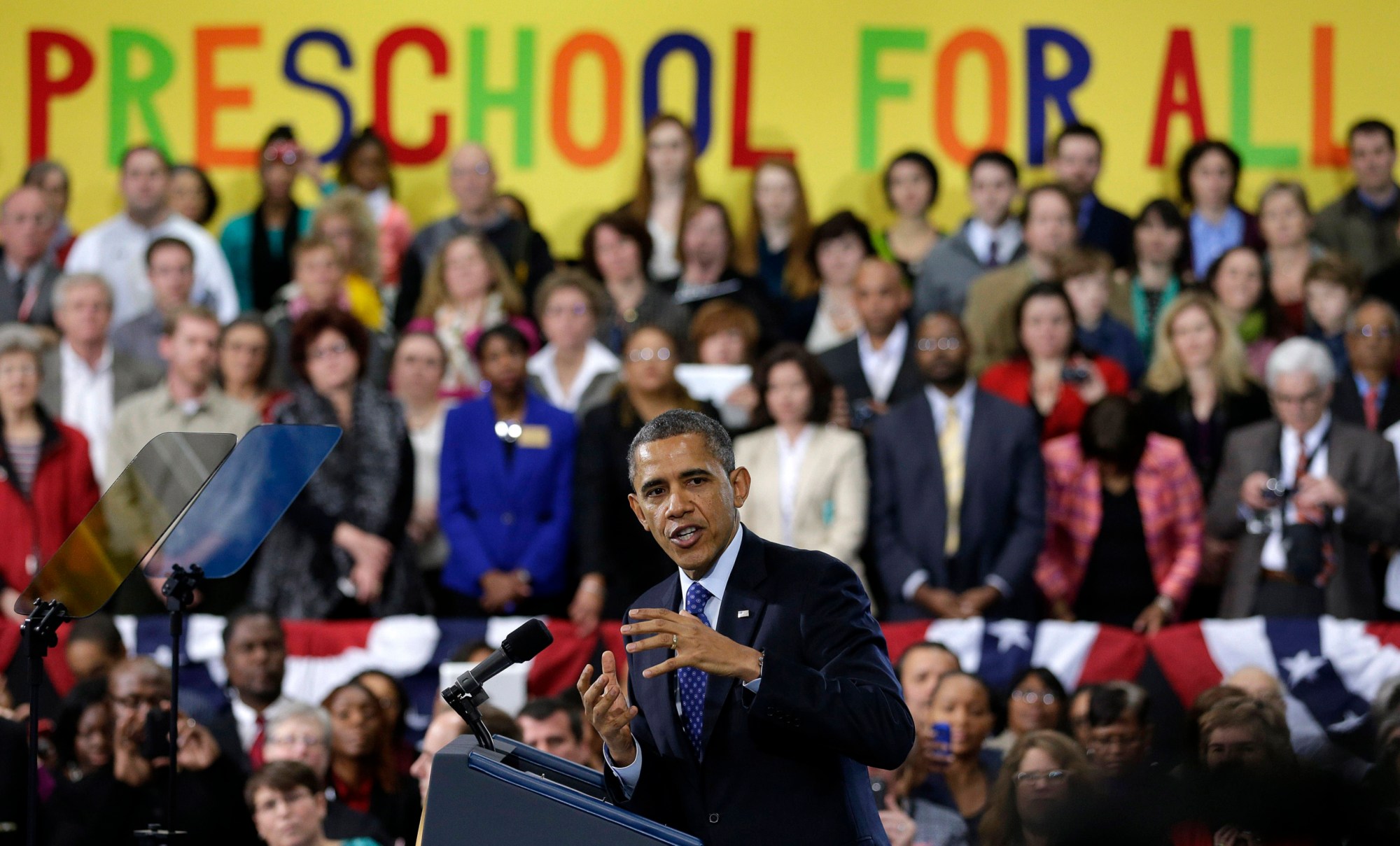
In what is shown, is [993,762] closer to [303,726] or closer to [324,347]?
[303,726]

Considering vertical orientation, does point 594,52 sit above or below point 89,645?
above

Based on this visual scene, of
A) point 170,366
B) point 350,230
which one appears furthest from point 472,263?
point 170,366

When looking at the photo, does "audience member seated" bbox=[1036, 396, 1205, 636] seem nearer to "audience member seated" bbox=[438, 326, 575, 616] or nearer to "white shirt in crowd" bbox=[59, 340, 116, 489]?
"audience member seated" bbox=[438, 326, 575, 616]

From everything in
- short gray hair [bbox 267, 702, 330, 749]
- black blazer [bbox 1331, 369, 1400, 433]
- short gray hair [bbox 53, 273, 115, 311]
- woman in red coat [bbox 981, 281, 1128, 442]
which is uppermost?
short gray hair [bbox 53, 273, 115, 311]

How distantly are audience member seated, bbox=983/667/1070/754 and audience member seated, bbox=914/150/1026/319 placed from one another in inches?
93.0

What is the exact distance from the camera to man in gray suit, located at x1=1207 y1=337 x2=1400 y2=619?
700 centimetres

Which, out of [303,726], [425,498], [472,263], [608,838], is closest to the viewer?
[608,838]

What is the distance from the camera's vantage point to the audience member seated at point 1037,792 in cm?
244

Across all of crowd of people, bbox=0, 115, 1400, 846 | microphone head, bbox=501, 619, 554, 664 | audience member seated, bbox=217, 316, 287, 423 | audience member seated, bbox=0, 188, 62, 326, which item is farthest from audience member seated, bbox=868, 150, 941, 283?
microphone head, bbox=501, 619, 554, 664

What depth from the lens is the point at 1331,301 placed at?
324 inches

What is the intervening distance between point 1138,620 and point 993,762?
1113 mm

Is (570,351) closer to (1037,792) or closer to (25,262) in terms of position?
(25,262)

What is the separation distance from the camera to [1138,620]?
6.98 meters

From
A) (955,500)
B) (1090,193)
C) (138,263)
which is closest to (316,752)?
(955,500)
